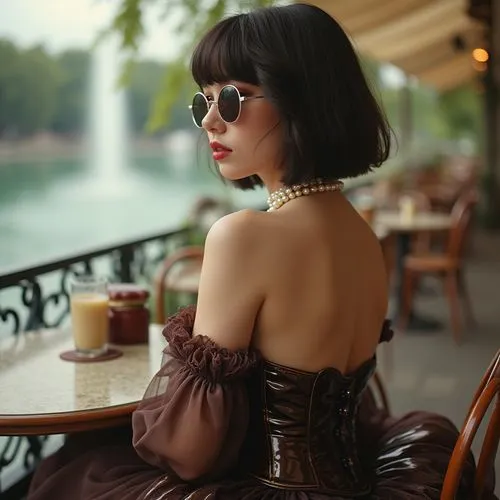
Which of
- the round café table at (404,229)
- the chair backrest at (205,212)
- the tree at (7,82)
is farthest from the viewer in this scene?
the round café table at (404,229)

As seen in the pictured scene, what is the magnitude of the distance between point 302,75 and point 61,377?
0.94 m

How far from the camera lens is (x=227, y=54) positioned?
163 centimetres

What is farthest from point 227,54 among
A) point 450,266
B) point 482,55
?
point 482,55

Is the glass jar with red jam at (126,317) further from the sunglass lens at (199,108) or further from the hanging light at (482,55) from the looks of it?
the hanging light at (482,55)

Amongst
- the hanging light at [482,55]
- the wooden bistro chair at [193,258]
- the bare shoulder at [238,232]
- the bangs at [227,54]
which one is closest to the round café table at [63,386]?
the bare shoulder at [238,232]

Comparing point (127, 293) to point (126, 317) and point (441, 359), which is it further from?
point (441, 359)

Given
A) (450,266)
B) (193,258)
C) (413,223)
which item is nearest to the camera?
(193,258)

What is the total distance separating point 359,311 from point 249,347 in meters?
0.25

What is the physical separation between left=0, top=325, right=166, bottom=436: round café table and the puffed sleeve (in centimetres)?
16

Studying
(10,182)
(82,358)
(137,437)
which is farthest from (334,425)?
(10,182)

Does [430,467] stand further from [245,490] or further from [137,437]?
[137,437]

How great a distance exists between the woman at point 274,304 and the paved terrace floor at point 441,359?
1.84 metres

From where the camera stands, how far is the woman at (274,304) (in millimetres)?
1556

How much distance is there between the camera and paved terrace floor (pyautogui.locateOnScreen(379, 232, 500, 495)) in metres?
4.43
